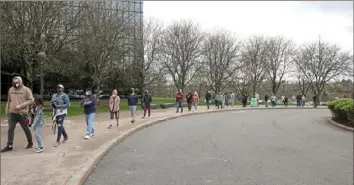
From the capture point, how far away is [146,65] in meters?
32.3

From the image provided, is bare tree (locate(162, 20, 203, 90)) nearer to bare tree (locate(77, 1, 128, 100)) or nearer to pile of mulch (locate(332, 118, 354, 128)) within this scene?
bare tree (locate(77, 1, 128, 100))

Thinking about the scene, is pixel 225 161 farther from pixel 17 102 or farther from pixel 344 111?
pixel 344 111

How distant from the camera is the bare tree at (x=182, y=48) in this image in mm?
44469

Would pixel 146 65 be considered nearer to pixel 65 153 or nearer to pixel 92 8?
pixel 92 8

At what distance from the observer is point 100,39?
2659 centimetres

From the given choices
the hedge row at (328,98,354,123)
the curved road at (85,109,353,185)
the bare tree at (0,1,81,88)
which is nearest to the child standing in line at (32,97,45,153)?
the curved road at (85,109,353,185)

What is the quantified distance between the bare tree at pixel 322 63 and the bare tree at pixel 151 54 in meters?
30.7

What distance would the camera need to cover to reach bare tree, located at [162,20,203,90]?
4447cm

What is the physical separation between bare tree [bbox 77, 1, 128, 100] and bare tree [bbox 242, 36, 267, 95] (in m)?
29.7

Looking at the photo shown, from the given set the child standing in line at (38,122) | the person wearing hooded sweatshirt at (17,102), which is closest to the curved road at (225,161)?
the child standing in line at (38,122)

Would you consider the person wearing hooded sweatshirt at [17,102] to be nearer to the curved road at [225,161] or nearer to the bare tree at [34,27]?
the curved road at [225,161]

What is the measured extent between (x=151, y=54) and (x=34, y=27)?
13681 millimetres

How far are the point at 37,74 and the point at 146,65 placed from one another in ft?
32.8

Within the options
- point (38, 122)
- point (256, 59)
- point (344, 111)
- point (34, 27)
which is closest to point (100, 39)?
point (34, 27)
